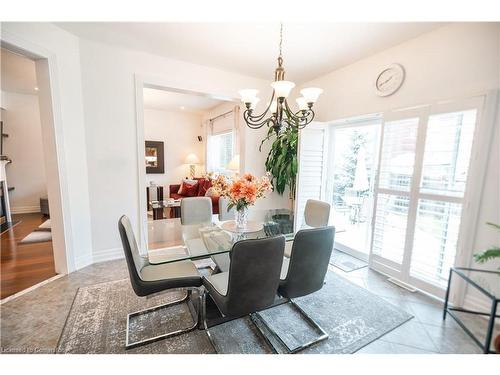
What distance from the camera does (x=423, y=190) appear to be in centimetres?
231

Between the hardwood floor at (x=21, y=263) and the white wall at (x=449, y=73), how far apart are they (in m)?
4.41

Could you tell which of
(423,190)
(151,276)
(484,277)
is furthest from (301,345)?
(423,190)

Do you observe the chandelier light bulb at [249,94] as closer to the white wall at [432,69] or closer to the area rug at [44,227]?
the white wall at [432,69]

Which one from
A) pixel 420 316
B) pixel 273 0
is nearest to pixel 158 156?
pixel 273 0

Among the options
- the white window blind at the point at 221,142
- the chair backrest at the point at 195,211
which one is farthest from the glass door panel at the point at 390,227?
the white window blind at the point at 221,142

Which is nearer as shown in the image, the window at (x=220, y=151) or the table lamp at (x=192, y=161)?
the window at (x=220, y=151)

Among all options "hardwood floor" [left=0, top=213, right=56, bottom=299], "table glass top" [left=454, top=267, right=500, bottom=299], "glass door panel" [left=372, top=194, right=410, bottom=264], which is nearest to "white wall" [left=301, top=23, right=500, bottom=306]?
"table glass top" [left=454, top=267, right=500, bottom=299]

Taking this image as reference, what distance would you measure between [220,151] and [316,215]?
14.3 feet

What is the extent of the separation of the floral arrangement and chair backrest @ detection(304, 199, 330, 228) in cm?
78

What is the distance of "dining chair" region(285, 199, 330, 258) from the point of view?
8.21 ft

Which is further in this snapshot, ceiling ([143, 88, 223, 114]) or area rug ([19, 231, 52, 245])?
ceiling ([143, 88, 223, 114])

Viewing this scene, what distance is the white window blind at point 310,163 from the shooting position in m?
3.31

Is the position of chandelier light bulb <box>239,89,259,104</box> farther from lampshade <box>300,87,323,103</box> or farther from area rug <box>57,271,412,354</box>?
area rug <box>57,271,412,354</box>

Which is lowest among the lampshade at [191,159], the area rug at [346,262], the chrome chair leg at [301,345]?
the area rug at [346,262]
